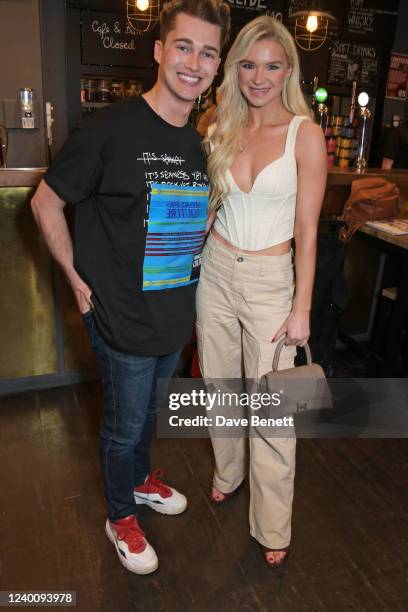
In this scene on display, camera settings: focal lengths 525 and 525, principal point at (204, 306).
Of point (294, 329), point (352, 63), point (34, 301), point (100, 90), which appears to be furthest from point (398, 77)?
point (294, 329)

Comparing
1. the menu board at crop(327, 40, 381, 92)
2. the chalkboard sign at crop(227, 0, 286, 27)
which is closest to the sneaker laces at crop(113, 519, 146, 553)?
the chalkboard sign at crop(227, 0, 286, 27)

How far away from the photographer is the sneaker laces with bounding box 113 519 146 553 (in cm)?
170

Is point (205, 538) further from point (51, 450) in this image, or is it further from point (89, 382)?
point (89, 382)

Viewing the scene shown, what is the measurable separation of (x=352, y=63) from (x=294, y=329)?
5.21 metres

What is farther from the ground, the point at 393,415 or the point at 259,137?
the point at 259,137

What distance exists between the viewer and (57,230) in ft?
4.86

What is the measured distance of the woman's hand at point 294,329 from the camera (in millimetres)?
1595

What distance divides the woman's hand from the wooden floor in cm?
76

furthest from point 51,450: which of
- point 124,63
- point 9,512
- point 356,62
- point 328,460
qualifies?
point 356,62

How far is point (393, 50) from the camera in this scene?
615cm

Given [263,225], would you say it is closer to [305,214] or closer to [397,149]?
[305,214]

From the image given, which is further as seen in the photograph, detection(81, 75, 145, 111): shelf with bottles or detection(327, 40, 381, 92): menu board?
detection(327, 40, 381, 92): menu board

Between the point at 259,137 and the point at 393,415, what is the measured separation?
1.70 metres

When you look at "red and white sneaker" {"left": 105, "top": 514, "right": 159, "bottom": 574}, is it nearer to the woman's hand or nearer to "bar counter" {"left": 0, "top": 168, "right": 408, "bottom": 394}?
the woman's hand
